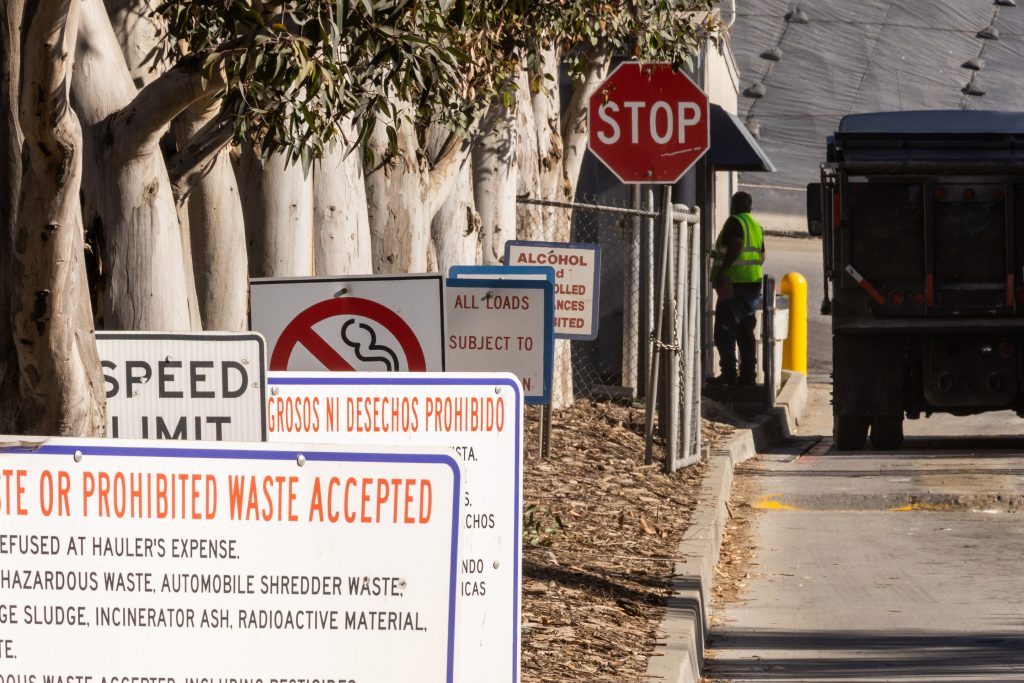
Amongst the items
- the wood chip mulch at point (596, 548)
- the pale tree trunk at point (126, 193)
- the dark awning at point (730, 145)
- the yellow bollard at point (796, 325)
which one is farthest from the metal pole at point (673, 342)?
the yellow bollard at point (796, 325)

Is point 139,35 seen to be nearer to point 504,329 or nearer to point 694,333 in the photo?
point 504,329

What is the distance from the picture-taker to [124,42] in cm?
778

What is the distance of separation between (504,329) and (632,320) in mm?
7486

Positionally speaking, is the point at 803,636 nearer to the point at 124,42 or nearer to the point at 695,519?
the point at 695,519

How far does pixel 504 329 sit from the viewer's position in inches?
388

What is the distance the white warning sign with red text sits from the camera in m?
6.46

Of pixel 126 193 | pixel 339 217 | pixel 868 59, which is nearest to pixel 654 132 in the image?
pixel 339 217

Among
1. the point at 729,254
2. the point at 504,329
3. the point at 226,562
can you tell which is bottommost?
the point at 226,562

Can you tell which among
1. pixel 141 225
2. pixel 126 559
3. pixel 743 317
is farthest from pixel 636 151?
pixel 126 559

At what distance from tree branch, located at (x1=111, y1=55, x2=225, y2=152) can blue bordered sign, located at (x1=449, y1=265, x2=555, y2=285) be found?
12.0 feet

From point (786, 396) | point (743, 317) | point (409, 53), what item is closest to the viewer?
point (409, 53)

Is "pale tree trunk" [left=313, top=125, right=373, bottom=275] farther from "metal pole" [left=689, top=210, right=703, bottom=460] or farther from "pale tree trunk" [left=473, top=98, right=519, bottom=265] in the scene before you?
"pale tree trunk" [left=473, top=98, right=519, bottom=265]

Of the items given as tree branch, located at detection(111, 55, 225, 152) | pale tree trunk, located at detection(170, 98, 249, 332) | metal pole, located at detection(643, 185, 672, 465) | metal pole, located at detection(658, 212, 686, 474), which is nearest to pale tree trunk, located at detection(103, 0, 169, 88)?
pale tree trunk, located at detection(170, 98, 249, 332)

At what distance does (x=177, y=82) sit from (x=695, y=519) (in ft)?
18.1
